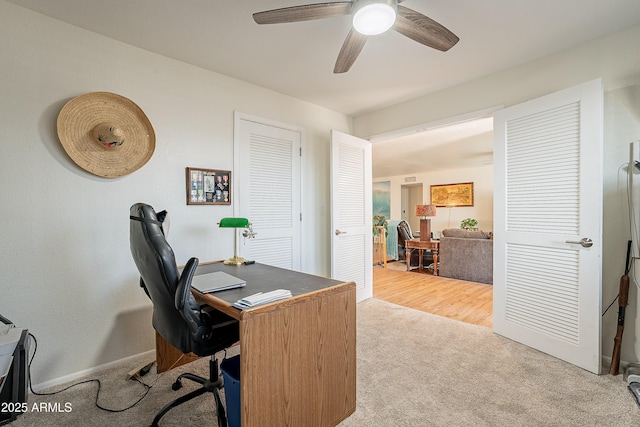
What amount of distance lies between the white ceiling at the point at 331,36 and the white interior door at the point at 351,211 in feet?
2.65

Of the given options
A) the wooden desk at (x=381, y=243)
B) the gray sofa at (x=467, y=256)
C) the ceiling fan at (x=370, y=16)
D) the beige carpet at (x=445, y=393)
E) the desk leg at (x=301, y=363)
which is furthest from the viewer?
the wooden desk at (x=381, y=243)

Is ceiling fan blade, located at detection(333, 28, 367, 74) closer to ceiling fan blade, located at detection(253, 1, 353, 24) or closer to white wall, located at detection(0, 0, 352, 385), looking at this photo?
ceiling fan blade, located at detection(253, 1, 353, 24)

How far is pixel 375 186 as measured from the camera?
9.47 m

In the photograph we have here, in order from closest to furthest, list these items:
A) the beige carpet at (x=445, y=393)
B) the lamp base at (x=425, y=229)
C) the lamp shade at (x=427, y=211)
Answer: the beige carpet at (x=445, y=393), the lamp base at (x=425, y=229), the lamp shade at (x=427, y=211)

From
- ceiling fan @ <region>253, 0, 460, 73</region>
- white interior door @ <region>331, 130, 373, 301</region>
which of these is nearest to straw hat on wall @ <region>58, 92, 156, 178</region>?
ceiling fan @ <region>253, 0, 460, 73</region>

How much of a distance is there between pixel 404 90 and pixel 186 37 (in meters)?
2.12

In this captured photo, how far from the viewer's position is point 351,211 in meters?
3.53

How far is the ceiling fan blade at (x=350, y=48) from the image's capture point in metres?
1.68

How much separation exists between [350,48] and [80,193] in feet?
6.80

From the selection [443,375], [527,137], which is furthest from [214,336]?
[527,137]

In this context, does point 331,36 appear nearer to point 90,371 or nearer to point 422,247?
point 90,371

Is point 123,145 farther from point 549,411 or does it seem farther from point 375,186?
point 375,186

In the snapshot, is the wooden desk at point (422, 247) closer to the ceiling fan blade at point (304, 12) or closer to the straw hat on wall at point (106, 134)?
the ceiling fan blade at point (304, 12)

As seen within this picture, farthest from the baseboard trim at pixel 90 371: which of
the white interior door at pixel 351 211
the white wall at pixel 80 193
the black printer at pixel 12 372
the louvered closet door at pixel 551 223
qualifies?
the louvered closet door at pixel 551 223
